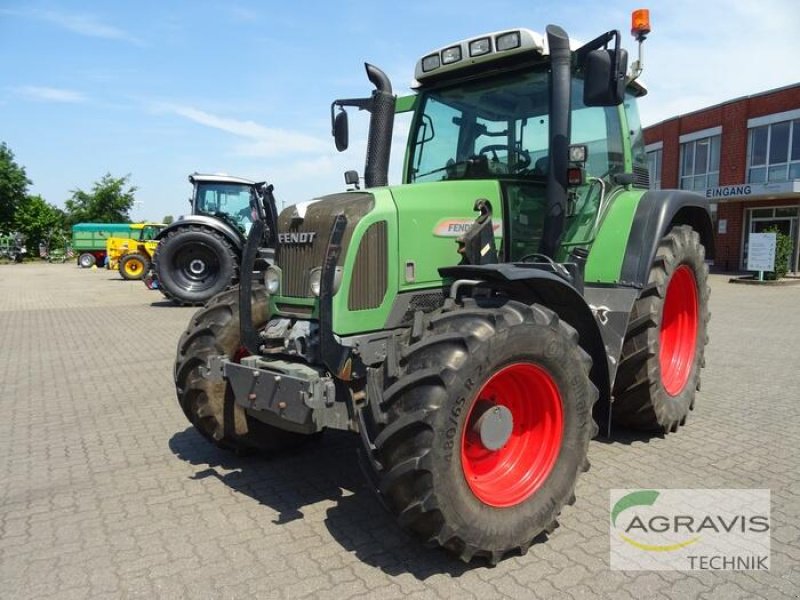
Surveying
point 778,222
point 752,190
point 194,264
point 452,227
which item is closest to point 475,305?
point 452,227

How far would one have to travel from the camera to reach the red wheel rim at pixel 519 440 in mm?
2941

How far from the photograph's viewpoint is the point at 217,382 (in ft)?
11.8

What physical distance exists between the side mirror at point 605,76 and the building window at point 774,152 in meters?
22.0

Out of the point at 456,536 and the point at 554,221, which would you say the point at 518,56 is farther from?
the point at 456,536

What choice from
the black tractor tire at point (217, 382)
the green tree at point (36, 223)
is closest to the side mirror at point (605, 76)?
the black tractor tire at point (217, 382)

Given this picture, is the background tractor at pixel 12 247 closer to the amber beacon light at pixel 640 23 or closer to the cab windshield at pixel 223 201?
the cab windshield at pixel 223 201

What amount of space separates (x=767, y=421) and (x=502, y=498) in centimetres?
319

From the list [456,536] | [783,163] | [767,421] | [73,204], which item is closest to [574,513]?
[456,536]

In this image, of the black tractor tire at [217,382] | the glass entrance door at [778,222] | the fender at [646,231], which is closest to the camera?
the black tractor tire at [217,382]

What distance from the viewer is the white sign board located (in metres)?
17.9

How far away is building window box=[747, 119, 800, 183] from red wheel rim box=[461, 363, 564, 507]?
22.9 meters

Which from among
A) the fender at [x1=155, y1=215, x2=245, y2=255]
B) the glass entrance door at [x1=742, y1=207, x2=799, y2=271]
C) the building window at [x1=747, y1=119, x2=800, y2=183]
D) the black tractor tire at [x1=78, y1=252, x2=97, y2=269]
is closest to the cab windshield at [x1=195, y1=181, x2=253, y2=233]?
the fender at [x1=155, y1=215, x2=245, y2=255]

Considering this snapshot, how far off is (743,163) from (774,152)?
3.75ft

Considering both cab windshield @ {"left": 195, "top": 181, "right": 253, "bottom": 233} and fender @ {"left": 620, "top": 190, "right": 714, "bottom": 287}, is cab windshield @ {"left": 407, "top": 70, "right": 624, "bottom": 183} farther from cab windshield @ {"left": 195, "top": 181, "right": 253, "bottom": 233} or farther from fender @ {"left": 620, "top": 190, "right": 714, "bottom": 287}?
cab windshield @ {"left": 195, "top": 181, "right": 253, "bottom": 233}
